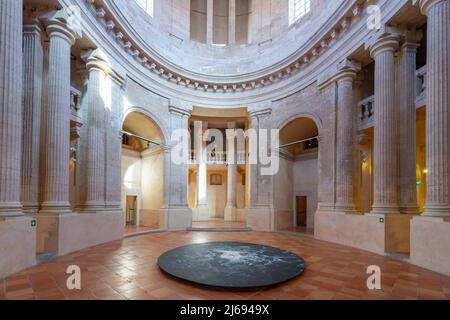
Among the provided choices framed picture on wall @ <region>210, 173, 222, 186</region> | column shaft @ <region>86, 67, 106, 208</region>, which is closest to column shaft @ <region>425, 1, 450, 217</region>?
column shaft @ <region>86, 67, 106, 208</region>

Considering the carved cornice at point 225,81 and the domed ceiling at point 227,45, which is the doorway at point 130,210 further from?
the domed ceiling at point 227,45

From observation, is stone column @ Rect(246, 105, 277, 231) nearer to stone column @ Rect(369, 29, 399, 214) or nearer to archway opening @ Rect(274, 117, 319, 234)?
archway opening @ Rect(274, 117, 319, 234)

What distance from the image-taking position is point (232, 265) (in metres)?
5.51

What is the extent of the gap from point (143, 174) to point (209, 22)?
10.0 metres

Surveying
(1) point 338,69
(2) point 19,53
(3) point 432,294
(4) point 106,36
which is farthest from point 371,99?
(2) point 19,53

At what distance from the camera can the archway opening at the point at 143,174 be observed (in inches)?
516

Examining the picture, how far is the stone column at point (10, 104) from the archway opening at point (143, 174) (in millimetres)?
7020

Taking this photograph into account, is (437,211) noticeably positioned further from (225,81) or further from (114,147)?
(225,81)

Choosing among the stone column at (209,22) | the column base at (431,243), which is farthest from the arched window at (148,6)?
the column base at (431,243)

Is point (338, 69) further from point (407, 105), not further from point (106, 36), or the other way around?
point (106, 36)

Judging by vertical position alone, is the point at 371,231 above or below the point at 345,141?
below

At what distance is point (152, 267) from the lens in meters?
5.73

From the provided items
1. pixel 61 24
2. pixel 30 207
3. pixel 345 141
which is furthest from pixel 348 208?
pixel 61 24
